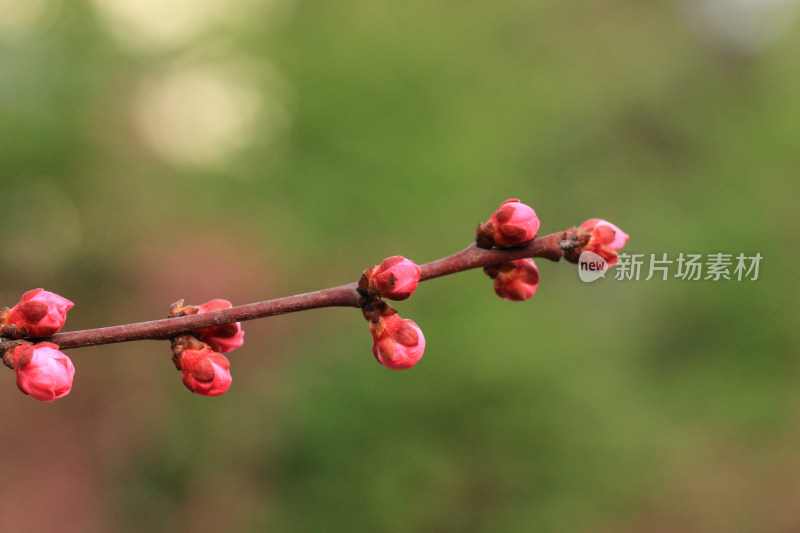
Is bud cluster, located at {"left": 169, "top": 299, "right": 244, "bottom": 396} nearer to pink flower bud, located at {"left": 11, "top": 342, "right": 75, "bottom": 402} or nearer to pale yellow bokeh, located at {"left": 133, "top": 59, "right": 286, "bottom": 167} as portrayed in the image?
pink flower bud, located at {"left": 11, "top": 342, "right": 75, "bottom": 402}

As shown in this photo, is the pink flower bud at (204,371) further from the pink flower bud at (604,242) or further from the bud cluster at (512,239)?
the pink flower bud at (604,242)

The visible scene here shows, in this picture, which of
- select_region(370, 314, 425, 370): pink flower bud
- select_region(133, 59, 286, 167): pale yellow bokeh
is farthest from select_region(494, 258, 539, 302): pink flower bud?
select_region(133, 59, 286, 167): pale yellow bokeh

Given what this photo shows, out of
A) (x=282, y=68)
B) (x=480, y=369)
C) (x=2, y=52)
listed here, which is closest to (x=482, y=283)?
(x=480, y=369)

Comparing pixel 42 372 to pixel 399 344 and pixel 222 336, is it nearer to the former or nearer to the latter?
pixel 222 336

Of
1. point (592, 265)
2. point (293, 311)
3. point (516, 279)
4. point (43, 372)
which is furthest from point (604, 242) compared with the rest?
point (43, 372)

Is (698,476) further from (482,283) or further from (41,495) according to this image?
(41,495)

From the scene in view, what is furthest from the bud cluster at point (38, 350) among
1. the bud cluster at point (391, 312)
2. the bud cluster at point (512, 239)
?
the bud cluster at point (512, 239)
